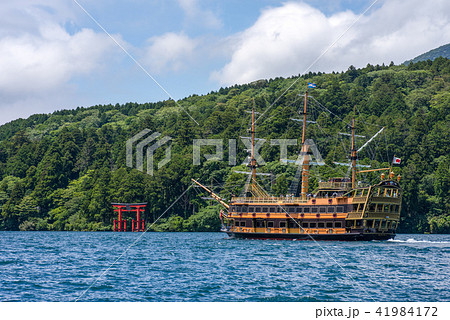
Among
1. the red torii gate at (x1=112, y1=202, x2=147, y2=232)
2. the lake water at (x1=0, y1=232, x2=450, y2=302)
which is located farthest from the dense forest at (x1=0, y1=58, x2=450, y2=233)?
the lake water at (x1=0, y1=232, x2=450, y2=302)

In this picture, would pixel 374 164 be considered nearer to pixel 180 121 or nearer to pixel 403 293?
pixel 180 121

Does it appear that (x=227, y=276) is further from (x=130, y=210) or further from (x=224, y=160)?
(x=224, y=160)

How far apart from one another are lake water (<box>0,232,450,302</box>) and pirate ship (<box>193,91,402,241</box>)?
1506 centimetres

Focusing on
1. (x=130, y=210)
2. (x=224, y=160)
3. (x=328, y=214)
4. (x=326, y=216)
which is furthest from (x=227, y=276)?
(x=224, y=160)

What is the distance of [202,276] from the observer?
33.6 metres

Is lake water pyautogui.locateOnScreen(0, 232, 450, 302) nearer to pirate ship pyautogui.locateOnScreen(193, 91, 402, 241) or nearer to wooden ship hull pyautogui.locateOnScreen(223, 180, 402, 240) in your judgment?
wooden ship hull pyautogui.locateOnScreen(223, 180, 402, 240)

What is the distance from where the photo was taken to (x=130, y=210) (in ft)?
363

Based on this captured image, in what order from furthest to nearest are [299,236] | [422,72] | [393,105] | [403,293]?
1. [422,72]
2. [393,105]
3. [299,236]
4. [403,293]

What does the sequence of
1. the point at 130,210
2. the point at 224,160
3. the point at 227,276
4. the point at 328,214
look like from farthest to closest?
the point at 224,160 → the point at 130,210 → the point at 328,214 → the point at 227,276

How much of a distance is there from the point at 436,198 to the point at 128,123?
369ft

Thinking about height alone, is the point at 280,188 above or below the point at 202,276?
above

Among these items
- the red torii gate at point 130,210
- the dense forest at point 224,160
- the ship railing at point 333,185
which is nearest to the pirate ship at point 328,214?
the ship railing at point 333,185

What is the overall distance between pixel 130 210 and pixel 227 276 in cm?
7916

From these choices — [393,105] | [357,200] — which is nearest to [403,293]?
[357,200]
